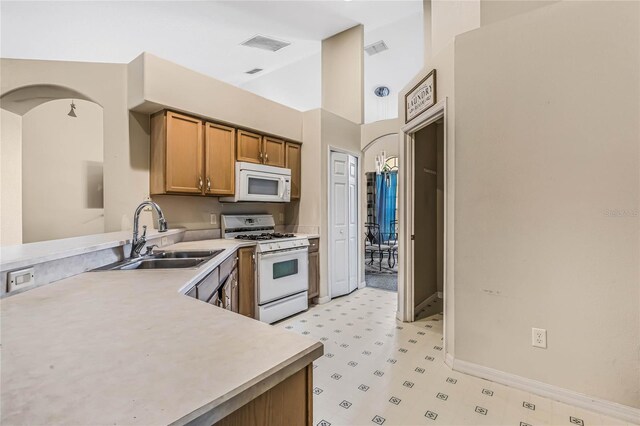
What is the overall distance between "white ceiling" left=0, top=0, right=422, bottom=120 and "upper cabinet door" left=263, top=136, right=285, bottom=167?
1.86 metres

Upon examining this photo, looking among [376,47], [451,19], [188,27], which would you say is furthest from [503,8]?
[188,27]

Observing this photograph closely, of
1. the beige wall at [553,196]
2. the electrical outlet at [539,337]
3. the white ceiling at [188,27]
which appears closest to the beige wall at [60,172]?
the white ceiling at [188,27]

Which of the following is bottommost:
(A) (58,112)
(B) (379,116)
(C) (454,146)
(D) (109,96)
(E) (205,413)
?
(E) (205,413)

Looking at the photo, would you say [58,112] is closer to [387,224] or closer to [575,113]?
[575,113]

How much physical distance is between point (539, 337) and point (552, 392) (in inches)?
13.7

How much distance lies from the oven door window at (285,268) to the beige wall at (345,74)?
2.45m

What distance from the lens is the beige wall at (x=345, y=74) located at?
4645mm

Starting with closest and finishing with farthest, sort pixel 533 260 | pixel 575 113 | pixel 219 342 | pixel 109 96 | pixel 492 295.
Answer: pixel 219 342 < pixel 575 113 < pixel 533 260 < pixel 492 295 < pixel 109 96

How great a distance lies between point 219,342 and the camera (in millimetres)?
783

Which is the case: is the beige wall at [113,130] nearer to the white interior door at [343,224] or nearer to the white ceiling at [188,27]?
the white ceiling at [188,27]

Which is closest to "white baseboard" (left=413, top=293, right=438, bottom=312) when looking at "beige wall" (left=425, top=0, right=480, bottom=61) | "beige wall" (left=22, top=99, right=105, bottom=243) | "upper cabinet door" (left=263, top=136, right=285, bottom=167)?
"upper cabinet door" (left=263, top=136, right=285, bottom=167)

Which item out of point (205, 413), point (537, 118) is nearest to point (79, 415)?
point (205, 413)

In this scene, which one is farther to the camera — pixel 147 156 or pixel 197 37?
pixel 197 37

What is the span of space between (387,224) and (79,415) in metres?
8.31
